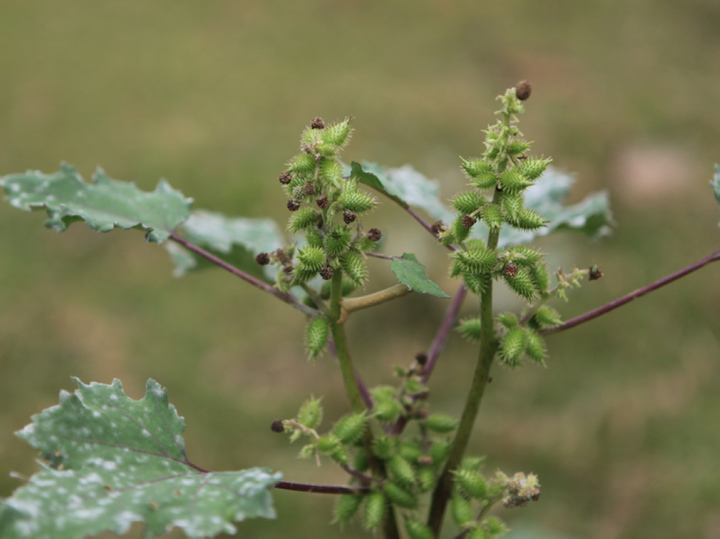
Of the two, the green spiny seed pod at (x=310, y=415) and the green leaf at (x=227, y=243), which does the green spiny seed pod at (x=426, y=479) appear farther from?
the green leaf at (x=227, y=243)

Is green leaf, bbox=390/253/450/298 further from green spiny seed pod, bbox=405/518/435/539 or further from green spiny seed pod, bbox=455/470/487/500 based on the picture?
green spiny seed pod, bbox=405/518/435/539

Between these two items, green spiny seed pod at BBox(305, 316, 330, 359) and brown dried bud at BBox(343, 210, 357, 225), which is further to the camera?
green spiny seed pod at BBox(305, 316, 330, 359)

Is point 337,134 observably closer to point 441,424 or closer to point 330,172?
point 330,172

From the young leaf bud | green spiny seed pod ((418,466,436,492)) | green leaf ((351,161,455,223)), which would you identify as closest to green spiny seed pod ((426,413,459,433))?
the young leaf bud

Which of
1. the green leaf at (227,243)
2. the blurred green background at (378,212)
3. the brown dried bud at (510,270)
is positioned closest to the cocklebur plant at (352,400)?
the brown dried bud at (510,270)

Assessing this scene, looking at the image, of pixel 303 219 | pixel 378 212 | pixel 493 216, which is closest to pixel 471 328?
pixel 493 216
